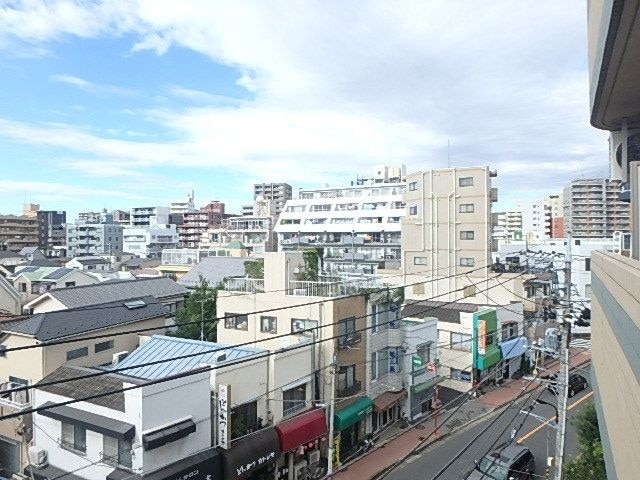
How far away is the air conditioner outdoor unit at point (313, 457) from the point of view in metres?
20.4

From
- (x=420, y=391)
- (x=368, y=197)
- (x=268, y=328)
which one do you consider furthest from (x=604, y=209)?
(x=268, y=328)

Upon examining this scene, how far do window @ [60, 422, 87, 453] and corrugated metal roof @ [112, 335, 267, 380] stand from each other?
250 cm

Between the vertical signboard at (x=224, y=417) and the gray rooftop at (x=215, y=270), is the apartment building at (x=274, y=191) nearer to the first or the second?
the gray rooftop at (x=215, y=270)

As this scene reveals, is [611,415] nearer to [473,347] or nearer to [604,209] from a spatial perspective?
[473,347]

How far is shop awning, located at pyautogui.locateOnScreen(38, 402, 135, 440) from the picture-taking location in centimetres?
1452

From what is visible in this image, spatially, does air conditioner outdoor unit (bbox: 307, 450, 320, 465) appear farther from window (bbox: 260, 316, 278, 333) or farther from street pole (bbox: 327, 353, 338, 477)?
window (bbox: 260, 316, 278, 333)

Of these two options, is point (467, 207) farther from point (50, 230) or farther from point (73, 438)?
point (50, 230)

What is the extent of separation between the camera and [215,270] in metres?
49.3

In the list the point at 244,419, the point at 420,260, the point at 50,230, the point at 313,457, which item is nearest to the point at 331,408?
the point at 313,457

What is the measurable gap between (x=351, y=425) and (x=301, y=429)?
4.99m

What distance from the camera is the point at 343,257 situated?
201 feet

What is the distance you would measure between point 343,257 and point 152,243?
53.3 meters

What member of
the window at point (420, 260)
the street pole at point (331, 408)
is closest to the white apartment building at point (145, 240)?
the window at point (420, 260)

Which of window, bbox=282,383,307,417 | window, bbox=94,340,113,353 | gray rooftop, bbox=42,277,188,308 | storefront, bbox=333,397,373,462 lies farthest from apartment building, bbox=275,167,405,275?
window, bbox=282,383,307,417
